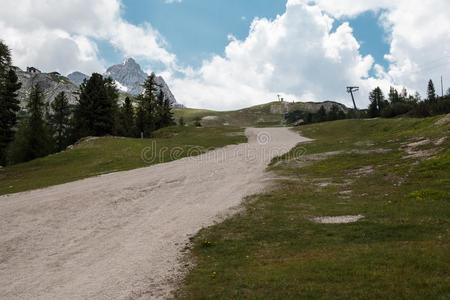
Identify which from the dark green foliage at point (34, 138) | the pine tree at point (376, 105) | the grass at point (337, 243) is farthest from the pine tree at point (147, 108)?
the pine tree at point (376, 105)

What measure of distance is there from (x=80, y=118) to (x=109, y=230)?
7453cm

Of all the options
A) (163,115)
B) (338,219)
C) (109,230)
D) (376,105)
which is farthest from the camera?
(376,105)

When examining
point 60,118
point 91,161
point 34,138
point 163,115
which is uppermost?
point 60,118

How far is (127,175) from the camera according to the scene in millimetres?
39031

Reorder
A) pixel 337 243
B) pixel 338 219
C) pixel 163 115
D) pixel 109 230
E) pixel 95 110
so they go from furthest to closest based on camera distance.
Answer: pixel 163 115
pixel 95 110
pixel 109 230
pixel 338 219
pixel 337 243

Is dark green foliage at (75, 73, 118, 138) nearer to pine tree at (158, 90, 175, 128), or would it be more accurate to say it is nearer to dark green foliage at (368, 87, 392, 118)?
pine tree at (158, 90, 175, 128)

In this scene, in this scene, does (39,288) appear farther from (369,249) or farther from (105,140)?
(105,140)

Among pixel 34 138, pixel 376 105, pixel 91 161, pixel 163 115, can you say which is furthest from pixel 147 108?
pixel 376 105

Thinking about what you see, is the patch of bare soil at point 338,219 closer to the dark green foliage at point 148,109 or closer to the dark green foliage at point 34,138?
the dark green foliage at point 34,138

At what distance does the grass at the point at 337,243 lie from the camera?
11867mm

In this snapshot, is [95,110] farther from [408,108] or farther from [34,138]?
[408,108]

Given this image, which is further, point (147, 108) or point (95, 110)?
point (147, 108)

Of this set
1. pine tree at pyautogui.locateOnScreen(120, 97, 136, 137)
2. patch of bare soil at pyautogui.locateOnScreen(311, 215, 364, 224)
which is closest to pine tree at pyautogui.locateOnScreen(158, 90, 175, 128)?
pine tree at pyautogui.locateOnScreen(120, 97, 136, 137)

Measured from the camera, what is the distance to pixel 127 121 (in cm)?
10906
